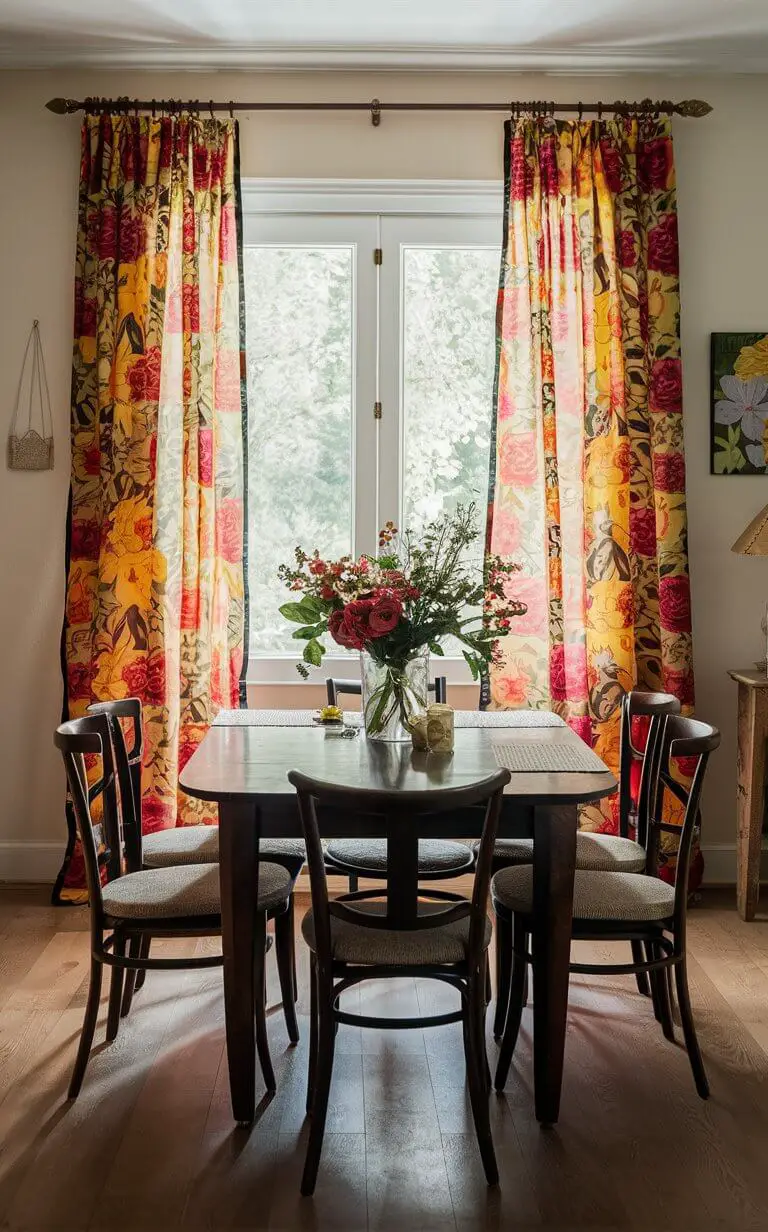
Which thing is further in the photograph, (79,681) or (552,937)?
(79,681)

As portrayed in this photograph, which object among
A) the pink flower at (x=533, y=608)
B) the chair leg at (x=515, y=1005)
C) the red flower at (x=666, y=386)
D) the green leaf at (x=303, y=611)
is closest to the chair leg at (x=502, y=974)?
the chair leg at (x=515, y=1005)

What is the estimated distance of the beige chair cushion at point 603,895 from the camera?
2541mm

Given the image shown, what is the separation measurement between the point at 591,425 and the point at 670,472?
0.34 meters

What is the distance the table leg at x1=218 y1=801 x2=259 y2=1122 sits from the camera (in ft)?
7.91

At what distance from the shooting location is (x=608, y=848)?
3.00m

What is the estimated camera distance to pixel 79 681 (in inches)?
160

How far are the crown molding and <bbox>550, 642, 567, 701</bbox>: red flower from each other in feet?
7.11

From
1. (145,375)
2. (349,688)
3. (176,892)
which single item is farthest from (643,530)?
(176,892)

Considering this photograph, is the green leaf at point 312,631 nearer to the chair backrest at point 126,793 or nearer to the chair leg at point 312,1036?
the chair backrest at point 126,793

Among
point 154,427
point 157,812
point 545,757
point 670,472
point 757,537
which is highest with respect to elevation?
point 154,427

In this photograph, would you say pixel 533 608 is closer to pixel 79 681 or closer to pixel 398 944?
pixel 79 681

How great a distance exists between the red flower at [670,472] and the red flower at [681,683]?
0.67 metres

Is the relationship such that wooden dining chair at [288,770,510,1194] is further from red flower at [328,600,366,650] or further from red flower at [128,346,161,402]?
red flower at [128,346,161,402]

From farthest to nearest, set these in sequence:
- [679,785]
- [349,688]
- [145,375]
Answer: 1. [145,375]
2. [349,688]
3. [679,785]
